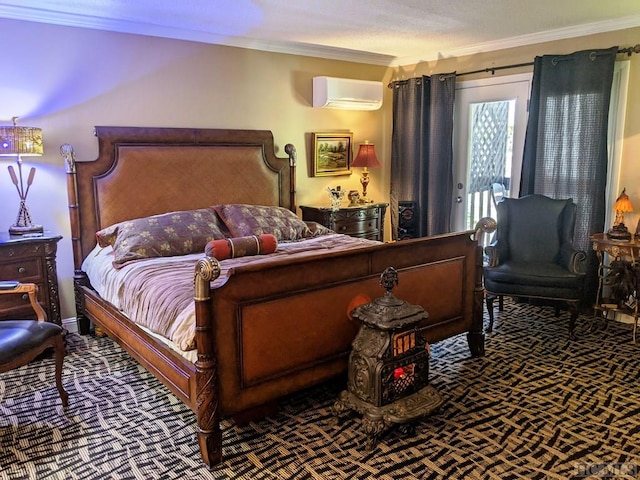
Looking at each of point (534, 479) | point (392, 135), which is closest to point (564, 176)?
point (392, 135)

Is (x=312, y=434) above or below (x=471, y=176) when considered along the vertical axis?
below

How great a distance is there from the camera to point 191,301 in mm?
2650

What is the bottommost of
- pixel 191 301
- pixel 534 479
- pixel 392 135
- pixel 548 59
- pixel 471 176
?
pixel 534 479

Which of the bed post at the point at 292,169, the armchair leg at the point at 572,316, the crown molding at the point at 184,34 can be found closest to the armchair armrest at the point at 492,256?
the armchair leg at the point at 572,316

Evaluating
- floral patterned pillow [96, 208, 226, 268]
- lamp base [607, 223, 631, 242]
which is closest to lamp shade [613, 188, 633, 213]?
lamp base [607, 223, 631, 242]

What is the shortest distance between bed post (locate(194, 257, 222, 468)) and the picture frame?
3327mm

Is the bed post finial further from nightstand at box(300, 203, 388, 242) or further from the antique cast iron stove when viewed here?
the antique cast iron stove

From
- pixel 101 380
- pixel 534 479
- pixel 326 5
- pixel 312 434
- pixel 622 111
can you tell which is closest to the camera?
pixel 534 479

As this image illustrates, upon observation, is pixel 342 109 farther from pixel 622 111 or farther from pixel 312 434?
pixel 312 434

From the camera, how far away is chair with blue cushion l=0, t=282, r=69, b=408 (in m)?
2.54

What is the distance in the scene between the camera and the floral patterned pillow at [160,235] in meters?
3.62

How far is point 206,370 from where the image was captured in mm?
2301

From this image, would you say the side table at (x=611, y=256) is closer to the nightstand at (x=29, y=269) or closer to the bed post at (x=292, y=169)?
the bed post at (x=292, y=169)

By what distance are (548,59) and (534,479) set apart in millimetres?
3644
